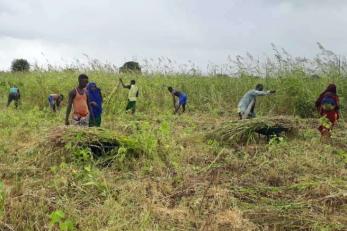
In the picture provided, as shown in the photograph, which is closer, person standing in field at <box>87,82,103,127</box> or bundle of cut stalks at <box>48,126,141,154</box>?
bundle of cut stalks at <box>48,126,141,154</box>

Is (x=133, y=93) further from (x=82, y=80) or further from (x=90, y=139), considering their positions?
(x=90, y=139)

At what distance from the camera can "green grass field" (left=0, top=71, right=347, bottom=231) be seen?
4039 millimetres

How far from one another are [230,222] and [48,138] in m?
2.78

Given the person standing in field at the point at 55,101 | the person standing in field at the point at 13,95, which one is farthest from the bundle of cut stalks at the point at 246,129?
the person standing in field at the point at 13,95

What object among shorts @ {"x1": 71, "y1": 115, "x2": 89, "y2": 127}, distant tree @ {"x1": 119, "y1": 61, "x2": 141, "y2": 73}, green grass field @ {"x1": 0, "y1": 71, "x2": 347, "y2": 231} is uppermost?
distant tree @ {"x1": 119, "y1": 61, "x2": 141, "y2": 73}

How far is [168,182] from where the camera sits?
204 inches

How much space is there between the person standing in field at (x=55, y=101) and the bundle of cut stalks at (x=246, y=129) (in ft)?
19.5

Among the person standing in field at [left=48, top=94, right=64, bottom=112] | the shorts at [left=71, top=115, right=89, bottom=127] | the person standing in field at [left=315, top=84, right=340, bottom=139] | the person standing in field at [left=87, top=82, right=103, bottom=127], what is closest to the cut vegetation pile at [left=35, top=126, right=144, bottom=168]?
the shorts at [left=71, top=115, right=89, bottom=127]

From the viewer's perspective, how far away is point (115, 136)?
6.04 metres

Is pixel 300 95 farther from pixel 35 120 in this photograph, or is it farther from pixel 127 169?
pixel 127 169

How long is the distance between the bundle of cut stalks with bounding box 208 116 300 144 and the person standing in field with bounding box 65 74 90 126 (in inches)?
78.3

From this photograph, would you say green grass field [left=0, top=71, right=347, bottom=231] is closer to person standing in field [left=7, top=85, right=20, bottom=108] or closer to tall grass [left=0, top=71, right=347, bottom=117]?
tall grass [left=0, top=71, right=347, bottom=117]

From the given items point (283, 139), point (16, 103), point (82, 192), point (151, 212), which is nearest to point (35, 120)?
point (16, 103)

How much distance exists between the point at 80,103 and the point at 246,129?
8.49 ft
